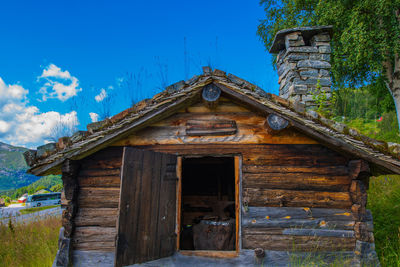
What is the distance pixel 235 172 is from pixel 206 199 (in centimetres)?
368

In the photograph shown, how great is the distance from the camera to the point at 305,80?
22.3 feet

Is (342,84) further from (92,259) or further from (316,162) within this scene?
(92,259)

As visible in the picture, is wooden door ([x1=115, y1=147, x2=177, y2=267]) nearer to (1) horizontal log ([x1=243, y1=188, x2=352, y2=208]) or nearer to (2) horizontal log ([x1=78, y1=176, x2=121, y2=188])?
(2) horizontal log ([x1=78, y1=176, x2=121, y2=188])

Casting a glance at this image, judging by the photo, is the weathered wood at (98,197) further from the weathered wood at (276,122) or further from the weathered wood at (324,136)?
the weathered wood at (276,122)

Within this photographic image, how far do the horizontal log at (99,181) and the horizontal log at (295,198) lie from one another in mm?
2272

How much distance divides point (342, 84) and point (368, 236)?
961 cm

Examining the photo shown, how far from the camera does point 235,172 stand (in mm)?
4125

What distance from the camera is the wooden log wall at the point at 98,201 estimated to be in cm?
420

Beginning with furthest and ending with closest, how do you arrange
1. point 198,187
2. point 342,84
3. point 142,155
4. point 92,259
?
point 342,84, point 198,187, point 92,259, point 142,155

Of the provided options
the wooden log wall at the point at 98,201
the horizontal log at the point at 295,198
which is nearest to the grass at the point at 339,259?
the horizontal log at the point at 295,198

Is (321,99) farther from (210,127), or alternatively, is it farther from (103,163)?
(103,163)

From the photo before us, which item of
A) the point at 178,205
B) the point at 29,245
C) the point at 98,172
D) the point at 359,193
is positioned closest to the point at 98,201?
the point at 98,172

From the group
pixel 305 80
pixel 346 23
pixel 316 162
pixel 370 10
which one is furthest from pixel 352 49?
pixel 316 162

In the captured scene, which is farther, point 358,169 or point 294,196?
point 294,196
